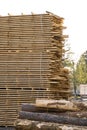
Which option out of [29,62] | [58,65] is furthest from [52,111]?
[58,65]

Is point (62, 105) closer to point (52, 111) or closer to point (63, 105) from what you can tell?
point (63, 105)

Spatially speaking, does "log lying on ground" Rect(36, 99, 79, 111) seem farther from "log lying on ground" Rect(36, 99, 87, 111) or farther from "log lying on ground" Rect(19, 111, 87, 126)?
"log lying on ground" Rect(19, 111, 87, 126)

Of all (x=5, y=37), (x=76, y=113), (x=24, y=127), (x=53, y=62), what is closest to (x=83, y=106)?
(x=76, y=113)

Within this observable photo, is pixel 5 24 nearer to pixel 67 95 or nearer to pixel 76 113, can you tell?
pixel 67 95

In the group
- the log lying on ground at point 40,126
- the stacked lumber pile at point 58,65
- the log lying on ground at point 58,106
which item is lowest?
the log lying on ground at point 40,126

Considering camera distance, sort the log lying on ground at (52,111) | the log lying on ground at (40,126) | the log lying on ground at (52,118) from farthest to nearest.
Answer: the log lying on ground at (52,111)
the log lying on ground at (52,118)
the log lying on ground at (40,126)

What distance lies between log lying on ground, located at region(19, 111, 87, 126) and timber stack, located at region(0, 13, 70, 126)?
13.1 feet

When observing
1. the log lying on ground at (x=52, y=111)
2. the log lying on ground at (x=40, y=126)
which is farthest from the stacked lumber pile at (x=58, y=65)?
the log lying on ground at (x=40, y=126)

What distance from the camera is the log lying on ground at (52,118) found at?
9414 mm

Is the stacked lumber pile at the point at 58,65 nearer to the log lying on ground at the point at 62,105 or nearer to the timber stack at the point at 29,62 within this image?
the timber stack at the point at 29,62

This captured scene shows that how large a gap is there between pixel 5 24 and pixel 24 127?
5930 millimetres

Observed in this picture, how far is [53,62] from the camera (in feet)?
47.2

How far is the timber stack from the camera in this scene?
14.3m

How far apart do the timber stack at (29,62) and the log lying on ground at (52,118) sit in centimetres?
400
